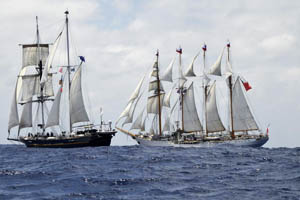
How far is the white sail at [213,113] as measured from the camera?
85.1 meters

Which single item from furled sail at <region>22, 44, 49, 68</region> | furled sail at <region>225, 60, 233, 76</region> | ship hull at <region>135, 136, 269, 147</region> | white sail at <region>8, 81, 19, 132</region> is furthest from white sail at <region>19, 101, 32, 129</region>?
furled sail at <region>225, 60, 233, 76</region>

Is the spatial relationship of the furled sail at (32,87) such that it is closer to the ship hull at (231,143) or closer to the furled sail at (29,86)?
the furled sail at (29,86)

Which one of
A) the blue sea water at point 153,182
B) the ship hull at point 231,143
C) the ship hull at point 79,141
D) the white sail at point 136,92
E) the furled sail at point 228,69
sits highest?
the furled sail at point 228,69

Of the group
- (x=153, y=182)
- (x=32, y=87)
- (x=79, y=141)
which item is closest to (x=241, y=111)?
(x=79, y=141)

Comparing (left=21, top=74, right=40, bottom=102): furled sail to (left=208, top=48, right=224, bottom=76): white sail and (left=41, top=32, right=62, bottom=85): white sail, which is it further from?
(left=208, top=48, right=224, bottom=76): white sail

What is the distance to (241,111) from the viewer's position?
80875mm

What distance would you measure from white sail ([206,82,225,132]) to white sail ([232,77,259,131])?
4161mm

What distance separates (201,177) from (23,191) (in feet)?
38.9

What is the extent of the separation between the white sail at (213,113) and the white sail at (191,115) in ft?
7.50

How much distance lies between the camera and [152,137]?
86.1 m

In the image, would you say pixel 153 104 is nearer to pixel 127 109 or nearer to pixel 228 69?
pixel 127 109

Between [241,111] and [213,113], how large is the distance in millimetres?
6344

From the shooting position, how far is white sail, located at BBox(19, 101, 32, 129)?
283 ft

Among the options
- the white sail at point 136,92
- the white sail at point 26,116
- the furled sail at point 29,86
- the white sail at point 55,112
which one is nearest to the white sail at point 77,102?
the white sail at point 55,112
